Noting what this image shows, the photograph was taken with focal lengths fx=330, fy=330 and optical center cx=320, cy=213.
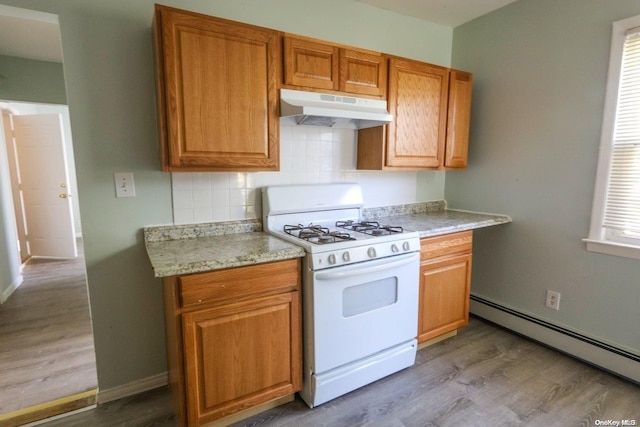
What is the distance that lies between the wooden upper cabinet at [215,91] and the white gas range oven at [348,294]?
1.39 ft

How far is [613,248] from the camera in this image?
2037mm

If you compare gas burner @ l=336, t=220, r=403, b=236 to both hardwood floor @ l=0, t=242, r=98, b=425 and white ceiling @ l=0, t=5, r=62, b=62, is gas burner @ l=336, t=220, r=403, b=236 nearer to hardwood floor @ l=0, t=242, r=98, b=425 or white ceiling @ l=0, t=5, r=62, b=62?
hardwood floor @ l=0, t=242, r=98, b=425

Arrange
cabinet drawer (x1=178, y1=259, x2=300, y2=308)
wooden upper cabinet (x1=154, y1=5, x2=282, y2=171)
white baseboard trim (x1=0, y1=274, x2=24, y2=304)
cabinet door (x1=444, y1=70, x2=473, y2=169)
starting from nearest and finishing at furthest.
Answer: cabinet drawer (x1=178, y1=259, x2=300, y2=308), wooden upper cabinet (x1=154, y1=5, x2=282, y2=171), cabinet door (x1=444, y1=70, x2=473, y2=169), white baseboard trim (x1=0, y1=274, x2=24, y2=304)

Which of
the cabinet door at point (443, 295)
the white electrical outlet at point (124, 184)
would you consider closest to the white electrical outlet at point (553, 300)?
the cabinet door at point (443, 295)

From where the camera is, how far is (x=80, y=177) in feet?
5.57

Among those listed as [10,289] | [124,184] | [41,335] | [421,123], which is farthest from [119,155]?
[10,289]

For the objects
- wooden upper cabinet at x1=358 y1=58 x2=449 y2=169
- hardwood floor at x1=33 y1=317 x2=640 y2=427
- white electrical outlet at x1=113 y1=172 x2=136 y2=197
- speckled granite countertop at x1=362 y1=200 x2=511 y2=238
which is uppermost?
wooden upper cabinet at x1=358 y1=58 x2=449 y2=169

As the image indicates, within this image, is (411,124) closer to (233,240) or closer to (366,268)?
(366,268)

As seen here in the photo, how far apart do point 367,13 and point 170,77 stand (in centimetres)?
159

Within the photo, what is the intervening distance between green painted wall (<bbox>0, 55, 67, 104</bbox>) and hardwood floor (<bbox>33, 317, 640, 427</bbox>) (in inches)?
127

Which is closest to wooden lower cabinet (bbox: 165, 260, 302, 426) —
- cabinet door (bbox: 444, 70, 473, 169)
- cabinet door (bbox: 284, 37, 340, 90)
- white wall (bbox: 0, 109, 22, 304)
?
cabinet door (bbox: 284, 37, 340, 90)

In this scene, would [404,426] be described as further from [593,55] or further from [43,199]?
[43,199]

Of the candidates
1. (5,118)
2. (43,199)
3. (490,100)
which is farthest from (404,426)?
(5,118)

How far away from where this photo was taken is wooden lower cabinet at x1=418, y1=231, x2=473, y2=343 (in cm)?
221
